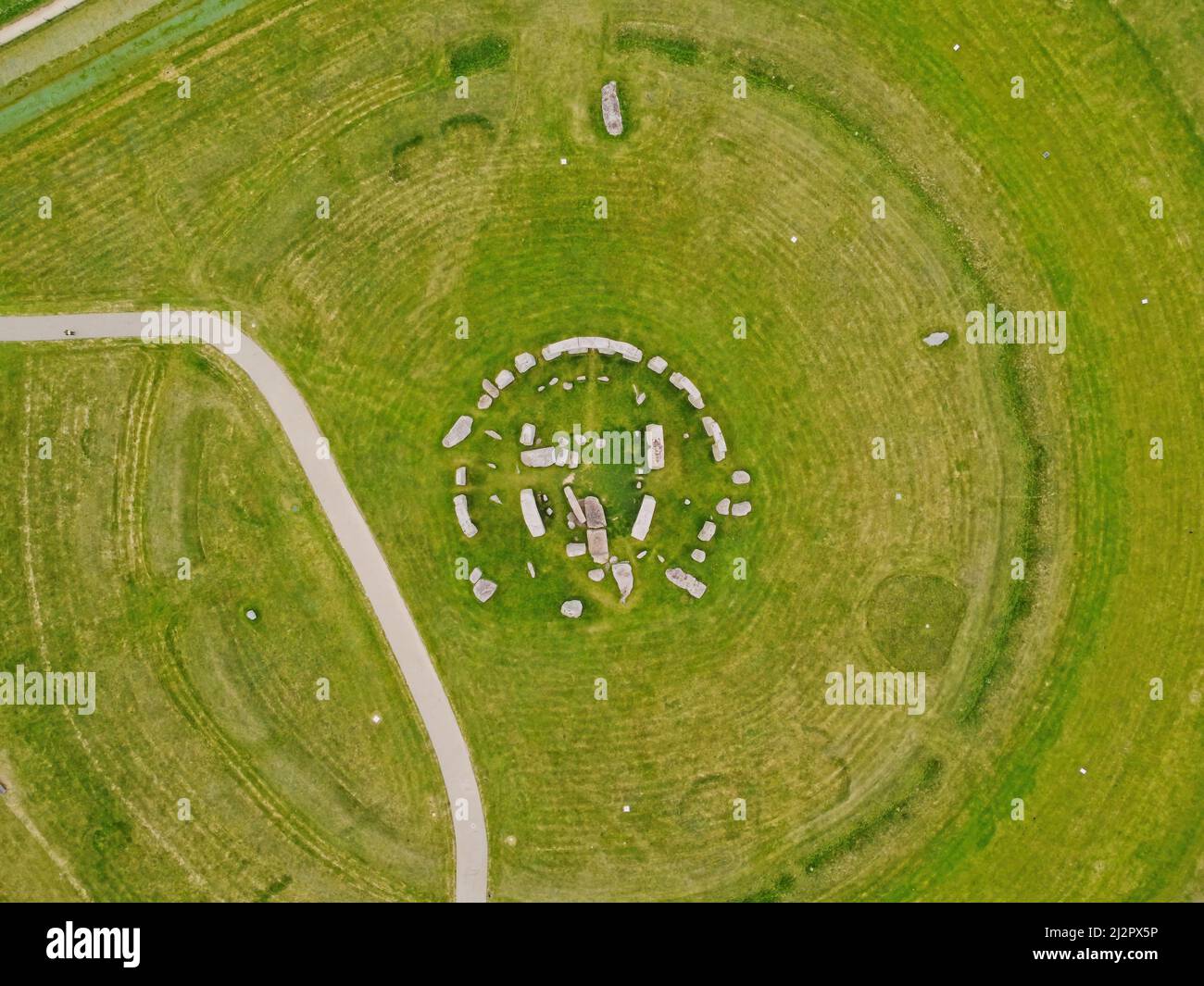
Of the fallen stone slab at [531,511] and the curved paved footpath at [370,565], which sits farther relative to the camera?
the curved paved footpath at [370,565]

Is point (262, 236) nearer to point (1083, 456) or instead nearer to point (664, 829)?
point (664, 829)

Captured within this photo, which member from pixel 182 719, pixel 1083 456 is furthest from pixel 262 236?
pixel 1083 456

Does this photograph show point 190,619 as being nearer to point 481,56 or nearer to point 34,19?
point 34,19

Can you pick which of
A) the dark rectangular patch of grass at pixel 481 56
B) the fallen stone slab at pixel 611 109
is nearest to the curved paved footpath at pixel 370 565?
the dark rectangular patch of grass at pixel 481 56

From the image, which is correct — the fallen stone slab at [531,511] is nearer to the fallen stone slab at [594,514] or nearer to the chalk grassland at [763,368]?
the chalk grassland at [763,368]

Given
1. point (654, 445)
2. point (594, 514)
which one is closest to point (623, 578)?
point (594, 514)

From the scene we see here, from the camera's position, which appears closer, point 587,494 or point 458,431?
point 458,431
